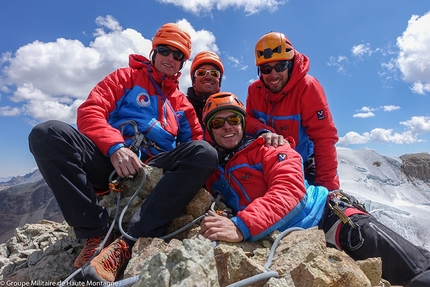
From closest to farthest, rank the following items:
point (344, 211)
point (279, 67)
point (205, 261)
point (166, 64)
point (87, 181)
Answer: point (205, 261) < point (87, 181) < point (344, 211) < point (166, 64) < point (279, 67)

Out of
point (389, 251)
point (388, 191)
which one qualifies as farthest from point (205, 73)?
point (388, 191)

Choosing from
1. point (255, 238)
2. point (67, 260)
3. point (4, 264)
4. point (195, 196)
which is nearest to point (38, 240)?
point (4, 264)

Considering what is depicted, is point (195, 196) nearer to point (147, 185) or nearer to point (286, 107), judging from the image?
point (147, 185)

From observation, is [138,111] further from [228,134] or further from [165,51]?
[228,134]

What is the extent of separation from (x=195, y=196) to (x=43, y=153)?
83.2 inches

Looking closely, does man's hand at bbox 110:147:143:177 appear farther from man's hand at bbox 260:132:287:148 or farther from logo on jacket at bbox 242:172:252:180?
man's hand at bbox 260:132:287:148

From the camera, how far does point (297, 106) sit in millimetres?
6109

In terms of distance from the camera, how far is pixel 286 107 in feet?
20.3

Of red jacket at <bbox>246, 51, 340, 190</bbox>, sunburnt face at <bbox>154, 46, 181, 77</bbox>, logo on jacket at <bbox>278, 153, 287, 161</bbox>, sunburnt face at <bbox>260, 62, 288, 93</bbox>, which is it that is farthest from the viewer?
sunburnt face at <bbox>260, 62, 288, 93</bbox>

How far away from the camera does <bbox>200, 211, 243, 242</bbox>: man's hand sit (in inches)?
123

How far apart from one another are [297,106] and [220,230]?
388cm

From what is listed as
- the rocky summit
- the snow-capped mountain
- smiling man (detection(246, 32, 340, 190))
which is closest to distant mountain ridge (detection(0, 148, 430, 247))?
the snow-capped mountain

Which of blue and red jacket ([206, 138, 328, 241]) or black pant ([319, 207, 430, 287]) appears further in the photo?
black pant ([319, 207, 430, 287])

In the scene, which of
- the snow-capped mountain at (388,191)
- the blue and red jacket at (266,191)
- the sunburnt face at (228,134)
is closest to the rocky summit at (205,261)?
the blue and red jacket at (266,191)
